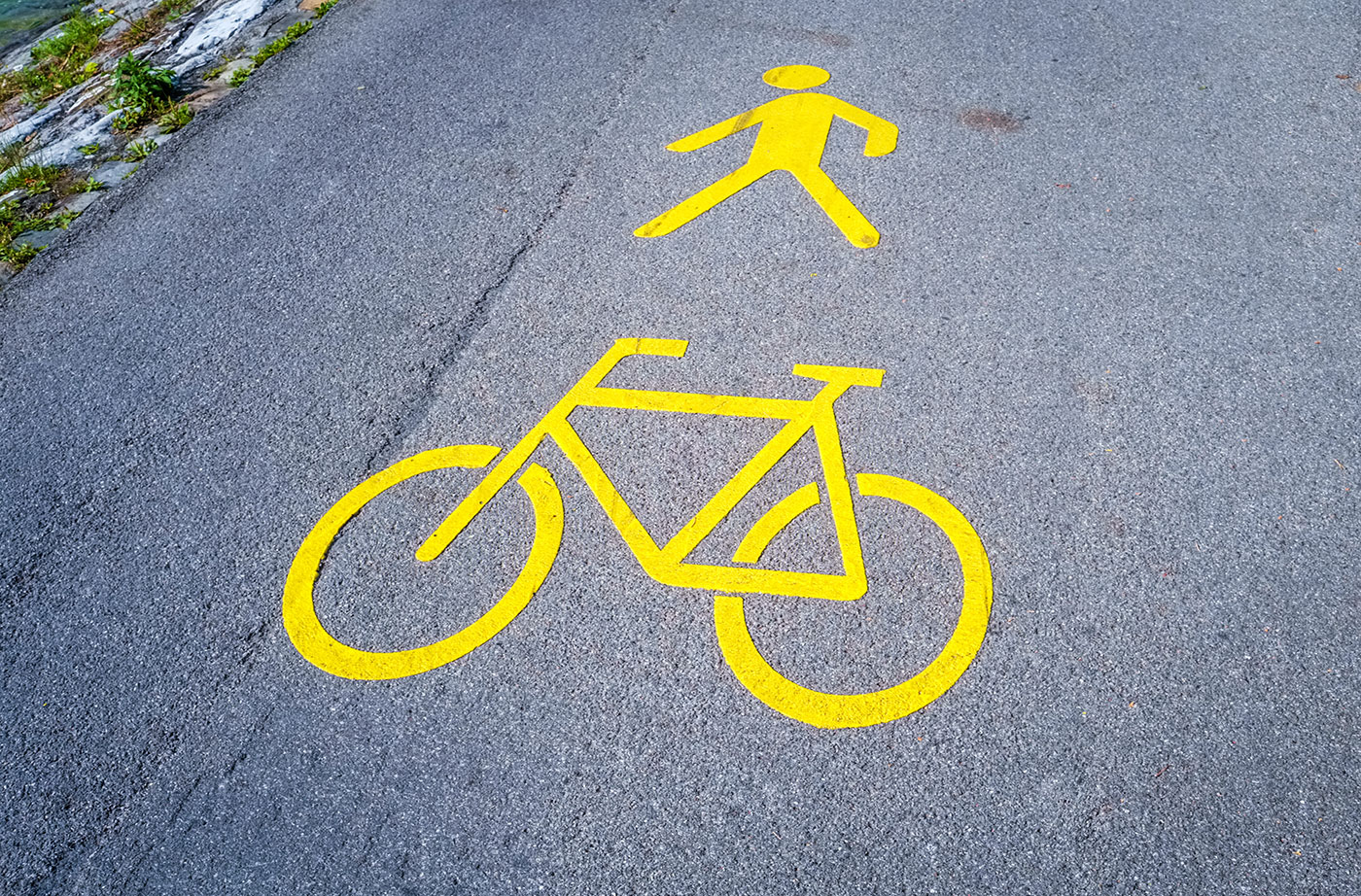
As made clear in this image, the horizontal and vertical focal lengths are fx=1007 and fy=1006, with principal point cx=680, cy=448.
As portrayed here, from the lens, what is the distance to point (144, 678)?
337 cm

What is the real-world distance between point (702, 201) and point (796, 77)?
147 cm

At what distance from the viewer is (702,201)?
205 inches

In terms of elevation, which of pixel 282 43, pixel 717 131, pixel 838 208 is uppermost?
pixel 282 43

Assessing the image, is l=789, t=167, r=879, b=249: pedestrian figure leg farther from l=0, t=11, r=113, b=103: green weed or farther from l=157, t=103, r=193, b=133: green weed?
l=0, t=11, r=113, b=103: green weed

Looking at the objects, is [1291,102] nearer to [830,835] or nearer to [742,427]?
[742,427]

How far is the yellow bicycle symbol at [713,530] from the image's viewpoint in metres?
3.21

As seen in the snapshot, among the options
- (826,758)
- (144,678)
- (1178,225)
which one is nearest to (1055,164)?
(1178,225)

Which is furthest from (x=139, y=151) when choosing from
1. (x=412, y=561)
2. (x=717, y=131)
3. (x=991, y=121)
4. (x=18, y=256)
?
(x=991, y=121)

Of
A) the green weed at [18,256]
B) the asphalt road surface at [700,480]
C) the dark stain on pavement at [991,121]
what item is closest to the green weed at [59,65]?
the asphalt road surface at [700,480]

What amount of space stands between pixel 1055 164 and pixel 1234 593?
2.75 meters

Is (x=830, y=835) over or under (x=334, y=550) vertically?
under

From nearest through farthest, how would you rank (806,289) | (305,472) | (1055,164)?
(305,472) < (806,289) < (1055,164)

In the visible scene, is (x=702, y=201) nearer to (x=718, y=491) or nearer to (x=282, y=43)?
(x=718, y=491)

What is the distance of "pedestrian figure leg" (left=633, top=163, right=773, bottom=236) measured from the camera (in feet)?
16.6
